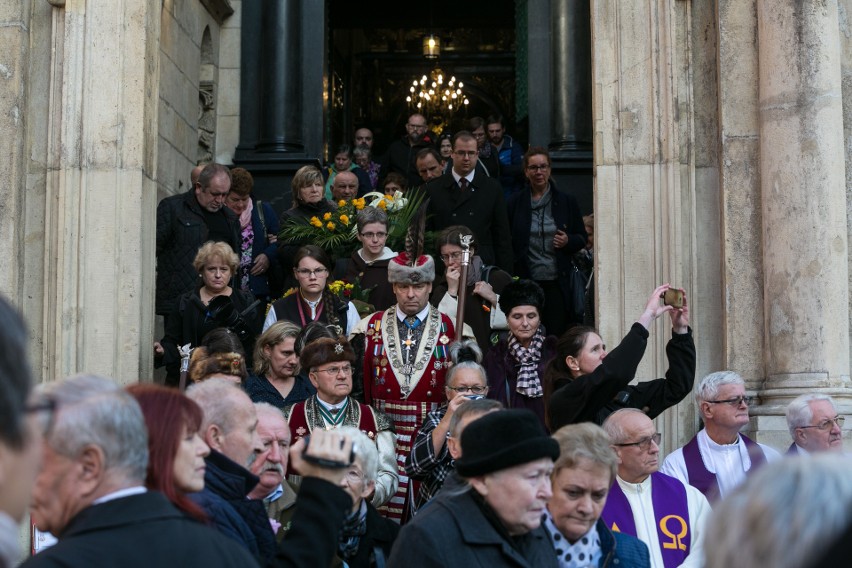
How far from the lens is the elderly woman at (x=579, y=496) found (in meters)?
4.92

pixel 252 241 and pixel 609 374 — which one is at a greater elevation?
pixel 252 241

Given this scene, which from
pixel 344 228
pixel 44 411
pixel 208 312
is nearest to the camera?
pixel 44 411

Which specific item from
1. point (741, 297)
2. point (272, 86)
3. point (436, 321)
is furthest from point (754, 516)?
point (272, 86)

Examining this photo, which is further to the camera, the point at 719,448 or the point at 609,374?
the point at 719,448

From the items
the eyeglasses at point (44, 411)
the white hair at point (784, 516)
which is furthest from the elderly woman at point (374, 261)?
the white hair at point (784, 516)

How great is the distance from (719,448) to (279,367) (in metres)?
2.57

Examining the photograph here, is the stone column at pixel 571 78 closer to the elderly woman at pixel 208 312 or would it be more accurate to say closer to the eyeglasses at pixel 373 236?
the eyeglasses at pixel 373 236

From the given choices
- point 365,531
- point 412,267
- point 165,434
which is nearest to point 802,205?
point 412,267

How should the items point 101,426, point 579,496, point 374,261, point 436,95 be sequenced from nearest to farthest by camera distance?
1. point 101,426
2. point 579,496
3. point 374,261
4. point 436,95

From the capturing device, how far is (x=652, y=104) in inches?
362

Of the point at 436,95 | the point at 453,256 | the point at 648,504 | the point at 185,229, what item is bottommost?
the point at 648,504

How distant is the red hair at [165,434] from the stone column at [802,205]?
5.85 meters

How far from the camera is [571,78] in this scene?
45.8 ft

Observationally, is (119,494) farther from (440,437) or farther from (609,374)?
(609,374)
